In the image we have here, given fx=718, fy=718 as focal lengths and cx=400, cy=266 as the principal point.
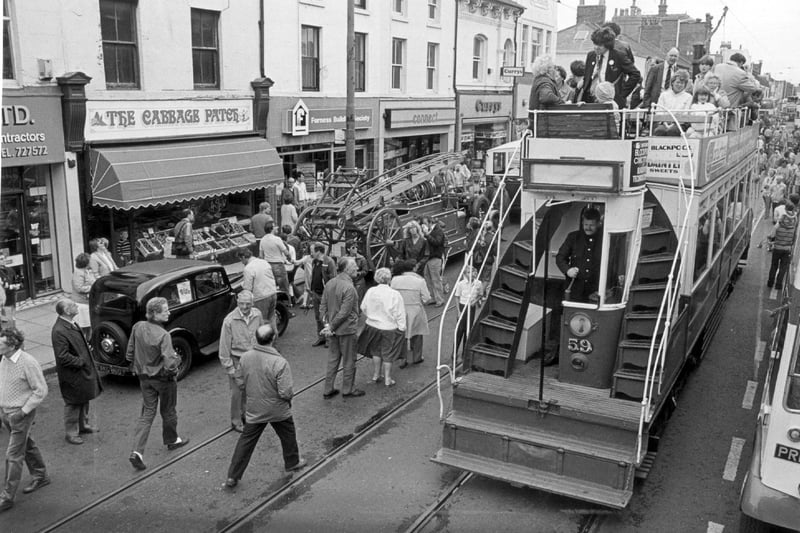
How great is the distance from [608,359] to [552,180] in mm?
1871

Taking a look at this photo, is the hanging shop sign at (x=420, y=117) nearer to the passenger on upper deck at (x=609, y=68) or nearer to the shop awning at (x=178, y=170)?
the shop awning at (x=178, y=170)

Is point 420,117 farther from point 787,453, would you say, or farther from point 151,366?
point 787,453

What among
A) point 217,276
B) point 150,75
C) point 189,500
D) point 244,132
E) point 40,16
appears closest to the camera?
point 189,500

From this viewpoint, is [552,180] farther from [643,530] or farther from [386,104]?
[386,104]

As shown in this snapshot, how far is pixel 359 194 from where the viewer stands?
14.9 metres

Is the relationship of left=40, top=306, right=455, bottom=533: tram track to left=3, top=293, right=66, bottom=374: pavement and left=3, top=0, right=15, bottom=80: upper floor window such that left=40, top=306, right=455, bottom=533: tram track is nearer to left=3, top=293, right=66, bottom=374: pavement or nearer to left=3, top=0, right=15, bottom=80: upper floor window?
left=3, top=293, right=66, bottom=374: pavement

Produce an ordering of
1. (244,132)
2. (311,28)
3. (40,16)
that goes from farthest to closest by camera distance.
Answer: (311,28) < (244,132) < (40,16)

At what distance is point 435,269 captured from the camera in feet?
45.3

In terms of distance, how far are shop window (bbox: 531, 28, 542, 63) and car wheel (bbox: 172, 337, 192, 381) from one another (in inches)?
1063

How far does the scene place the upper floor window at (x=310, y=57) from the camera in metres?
19.5

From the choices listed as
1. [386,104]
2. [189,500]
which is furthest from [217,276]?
[386,104]

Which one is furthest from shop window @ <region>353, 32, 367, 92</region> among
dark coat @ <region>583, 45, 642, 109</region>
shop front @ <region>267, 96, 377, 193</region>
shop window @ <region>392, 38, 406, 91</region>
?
dark coat @ <region>583, 45, 642, 109</region>

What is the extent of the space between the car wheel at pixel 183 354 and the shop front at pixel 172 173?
494cm

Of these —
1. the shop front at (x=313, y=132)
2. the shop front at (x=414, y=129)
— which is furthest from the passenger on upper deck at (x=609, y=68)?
the shop front at (x=414, y=129)
